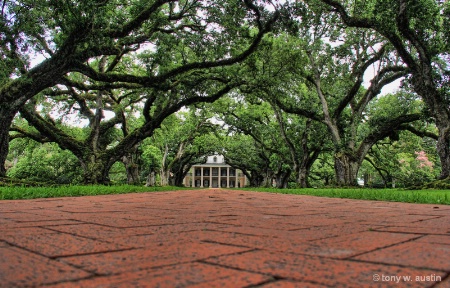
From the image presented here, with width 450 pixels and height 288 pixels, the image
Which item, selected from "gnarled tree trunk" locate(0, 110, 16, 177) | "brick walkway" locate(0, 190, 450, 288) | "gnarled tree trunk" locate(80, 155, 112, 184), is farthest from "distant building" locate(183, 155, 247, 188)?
"brick walkway" locate(0, 190, 450, 288)

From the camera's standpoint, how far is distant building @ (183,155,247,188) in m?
74.9

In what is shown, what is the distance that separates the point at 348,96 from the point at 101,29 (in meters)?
11.3

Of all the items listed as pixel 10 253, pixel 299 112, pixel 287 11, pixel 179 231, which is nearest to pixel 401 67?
pixel 299 112

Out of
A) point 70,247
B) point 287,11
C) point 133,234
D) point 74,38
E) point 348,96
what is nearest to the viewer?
point 70,247

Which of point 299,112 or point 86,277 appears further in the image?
point 299,112

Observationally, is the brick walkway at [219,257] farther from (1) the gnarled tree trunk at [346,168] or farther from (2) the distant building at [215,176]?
(2) the distant building at [215,176]

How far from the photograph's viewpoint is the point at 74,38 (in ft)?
27.2

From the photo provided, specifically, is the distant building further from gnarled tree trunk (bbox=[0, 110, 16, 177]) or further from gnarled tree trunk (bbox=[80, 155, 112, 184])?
gnarled tree trunk (bbox=[0, 110, 16, 177])

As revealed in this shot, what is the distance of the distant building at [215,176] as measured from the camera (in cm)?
7488

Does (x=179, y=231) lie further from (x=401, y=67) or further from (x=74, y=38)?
(x=401, y=67)

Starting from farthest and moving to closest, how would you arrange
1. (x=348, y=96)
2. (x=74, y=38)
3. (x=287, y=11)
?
1. (x=348, y=96)
2. (x=287, y=11)
3. (x=74, y=38)

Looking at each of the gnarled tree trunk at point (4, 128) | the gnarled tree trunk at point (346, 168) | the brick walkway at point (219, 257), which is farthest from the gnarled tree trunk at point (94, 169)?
the brick walkway at point (219, 257)

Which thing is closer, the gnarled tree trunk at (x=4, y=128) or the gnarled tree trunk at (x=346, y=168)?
the gnarled tree trunk at (x=4, y=128)

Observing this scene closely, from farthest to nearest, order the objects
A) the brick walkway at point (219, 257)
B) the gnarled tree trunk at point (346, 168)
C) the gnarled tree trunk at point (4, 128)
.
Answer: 1. the gnarled tree trunk at point (346, 168)
2. the gnarled tree trunk at point (4, 128)
3. the brick walkway at point (219, 257)
